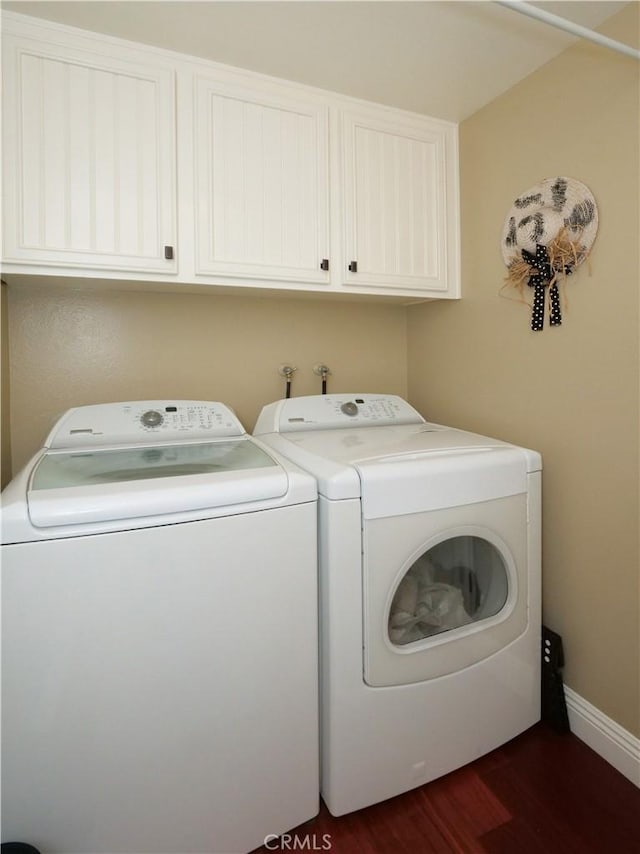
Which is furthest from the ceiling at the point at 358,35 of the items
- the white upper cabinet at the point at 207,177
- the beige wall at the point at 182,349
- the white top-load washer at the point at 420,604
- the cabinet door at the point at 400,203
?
the white top-load washer at the point at 420,604

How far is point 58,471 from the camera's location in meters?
1.24

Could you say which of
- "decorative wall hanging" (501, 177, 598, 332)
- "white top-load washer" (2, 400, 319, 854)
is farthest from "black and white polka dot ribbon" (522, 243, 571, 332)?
"white top-load washer" (2, 400, 319, 854)

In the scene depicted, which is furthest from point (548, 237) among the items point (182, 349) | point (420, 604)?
point (182, 349)

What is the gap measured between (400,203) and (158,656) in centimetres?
186

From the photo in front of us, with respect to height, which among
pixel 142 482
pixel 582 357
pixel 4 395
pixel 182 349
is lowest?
pixel 142 482

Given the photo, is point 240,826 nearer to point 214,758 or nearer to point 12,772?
point 214,758

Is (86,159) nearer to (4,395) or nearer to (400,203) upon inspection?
(4,395)

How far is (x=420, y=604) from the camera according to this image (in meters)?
1.43

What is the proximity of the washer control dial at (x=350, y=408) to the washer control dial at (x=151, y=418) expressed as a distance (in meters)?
0.75

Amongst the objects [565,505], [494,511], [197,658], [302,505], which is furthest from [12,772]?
[565,505]

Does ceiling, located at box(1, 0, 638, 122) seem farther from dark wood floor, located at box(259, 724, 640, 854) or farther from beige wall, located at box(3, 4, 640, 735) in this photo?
dark wood floor, located at box(259, 724, 640, 854)

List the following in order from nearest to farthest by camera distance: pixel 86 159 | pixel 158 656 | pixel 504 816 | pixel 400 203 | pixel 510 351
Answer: pixel 158 656
pixel 504 816
pixel 86 159
pixel 510 351
pixel 400 203

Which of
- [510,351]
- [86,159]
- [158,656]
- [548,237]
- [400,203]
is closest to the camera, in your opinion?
[158,656]

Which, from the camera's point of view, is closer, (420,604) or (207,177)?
(420,604)
